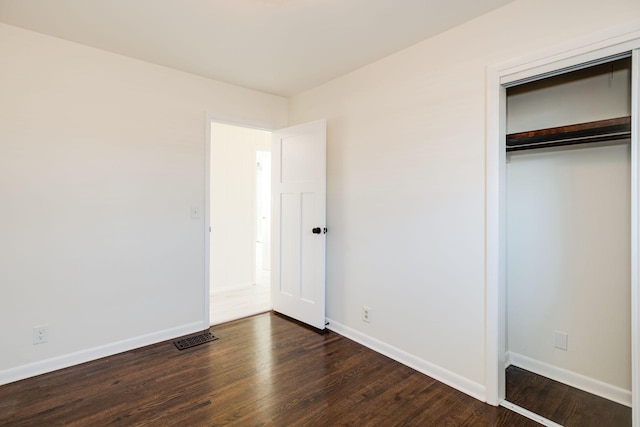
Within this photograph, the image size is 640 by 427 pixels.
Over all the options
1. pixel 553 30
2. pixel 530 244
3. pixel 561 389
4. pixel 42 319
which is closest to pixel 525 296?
pixel 530 244

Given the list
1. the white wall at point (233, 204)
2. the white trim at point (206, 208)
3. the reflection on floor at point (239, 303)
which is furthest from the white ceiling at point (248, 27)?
the reflection on floor at point (239, 303)

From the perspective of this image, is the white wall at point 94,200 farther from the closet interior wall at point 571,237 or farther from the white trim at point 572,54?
the closet interior wall at point 571,237

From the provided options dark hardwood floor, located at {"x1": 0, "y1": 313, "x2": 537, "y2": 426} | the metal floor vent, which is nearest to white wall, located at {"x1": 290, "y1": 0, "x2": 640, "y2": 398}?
dark hardwood floor, located at {"x1": 0, "y1": 313, "x2": 537, "y2": 426}

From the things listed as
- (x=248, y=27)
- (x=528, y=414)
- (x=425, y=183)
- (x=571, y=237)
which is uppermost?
(x=248, y=27)

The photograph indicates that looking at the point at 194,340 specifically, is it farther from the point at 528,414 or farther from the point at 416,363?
the point at 528,414

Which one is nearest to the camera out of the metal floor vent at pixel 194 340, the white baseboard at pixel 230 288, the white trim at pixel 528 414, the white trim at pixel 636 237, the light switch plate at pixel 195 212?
the white trim at pixel 636 237

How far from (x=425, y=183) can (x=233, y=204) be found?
3107 millimetres

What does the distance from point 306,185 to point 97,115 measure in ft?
6.22

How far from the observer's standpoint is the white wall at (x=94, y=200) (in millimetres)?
2271

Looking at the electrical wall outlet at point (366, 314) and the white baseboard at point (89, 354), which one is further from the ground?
the electrical wall outlet at point (366, 314)

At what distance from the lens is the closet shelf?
1.86m

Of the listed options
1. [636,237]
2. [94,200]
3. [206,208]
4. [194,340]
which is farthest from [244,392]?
[636,237]

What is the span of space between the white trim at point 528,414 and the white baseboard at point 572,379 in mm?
527

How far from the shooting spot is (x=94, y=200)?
2.56m
